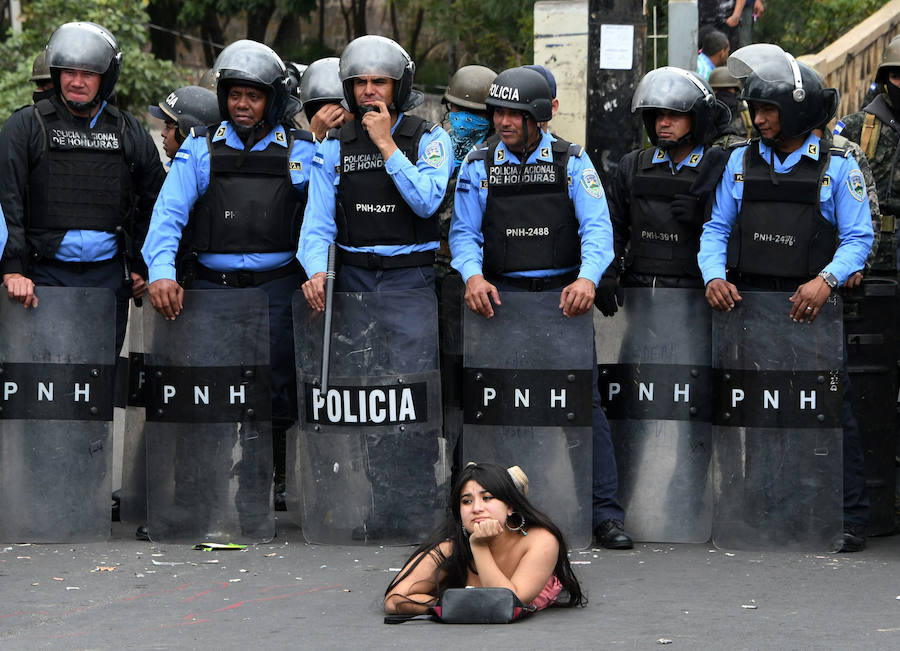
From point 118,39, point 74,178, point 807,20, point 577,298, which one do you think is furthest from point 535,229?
point 118,39

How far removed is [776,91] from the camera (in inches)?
274

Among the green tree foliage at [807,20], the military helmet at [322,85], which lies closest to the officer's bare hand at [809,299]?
the military helmet at [322,85]

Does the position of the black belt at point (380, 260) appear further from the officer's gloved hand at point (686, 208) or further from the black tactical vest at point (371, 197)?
the officer's gloved hand at point (686, 208)

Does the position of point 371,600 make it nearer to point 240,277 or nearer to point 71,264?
point 240,277

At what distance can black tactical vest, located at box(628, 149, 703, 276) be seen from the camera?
7.21m

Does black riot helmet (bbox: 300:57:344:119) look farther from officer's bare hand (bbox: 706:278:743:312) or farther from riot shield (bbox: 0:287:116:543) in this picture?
officer's bare hand (bbox: 706:278:743:312)

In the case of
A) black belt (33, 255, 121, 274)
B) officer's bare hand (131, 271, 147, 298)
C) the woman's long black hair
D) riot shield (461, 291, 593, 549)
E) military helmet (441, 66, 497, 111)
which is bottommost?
the woman's long black hair

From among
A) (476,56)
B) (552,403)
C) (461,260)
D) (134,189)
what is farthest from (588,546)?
(476,56)

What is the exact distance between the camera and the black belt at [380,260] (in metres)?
7.10

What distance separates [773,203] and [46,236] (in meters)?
3.31

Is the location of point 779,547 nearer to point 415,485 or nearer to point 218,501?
point 415,485

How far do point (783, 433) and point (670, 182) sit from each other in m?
1.25

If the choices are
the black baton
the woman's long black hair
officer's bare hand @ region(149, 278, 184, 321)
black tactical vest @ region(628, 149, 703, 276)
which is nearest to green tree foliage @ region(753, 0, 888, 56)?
black tactical vest @ region(628, 149, 703, 276)

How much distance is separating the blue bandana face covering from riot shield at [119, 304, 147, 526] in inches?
73.0
